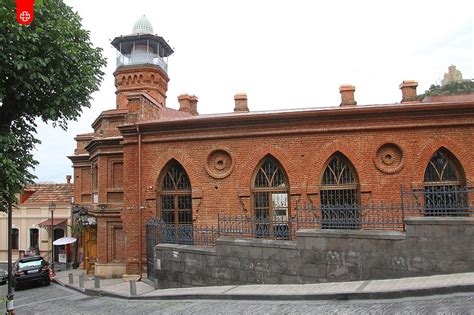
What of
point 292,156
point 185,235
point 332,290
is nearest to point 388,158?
point 292,156

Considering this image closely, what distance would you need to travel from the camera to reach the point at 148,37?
84.7 feet

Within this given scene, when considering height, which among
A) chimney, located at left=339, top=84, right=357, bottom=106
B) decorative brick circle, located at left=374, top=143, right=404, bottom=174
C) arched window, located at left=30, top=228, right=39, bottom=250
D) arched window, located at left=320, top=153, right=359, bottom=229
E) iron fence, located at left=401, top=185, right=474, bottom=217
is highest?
chimney, located at left=339, top=84, right=357, bottom=106

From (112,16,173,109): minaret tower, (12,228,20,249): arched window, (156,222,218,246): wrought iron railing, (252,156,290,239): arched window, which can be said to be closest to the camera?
(156,222,218,246): wrought iron railing

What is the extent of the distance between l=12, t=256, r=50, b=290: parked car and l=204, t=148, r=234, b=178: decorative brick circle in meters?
11.1

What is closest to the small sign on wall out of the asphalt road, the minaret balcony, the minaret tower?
the minaret tower

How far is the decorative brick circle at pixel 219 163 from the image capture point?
14055 millimetres

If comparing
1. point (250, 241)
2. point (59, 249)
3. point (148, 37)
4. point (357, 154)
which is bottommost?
point (59, 249)

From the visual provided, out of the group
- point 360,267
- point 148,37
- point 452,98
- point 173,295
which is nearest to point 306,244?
point 360,267

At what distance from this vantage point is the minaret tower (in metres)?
25.4

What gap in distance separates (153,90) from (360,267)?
1949cm

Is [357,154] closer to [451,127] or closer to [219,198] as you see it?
[451,127]

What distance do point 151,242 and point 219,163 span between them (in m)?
3.60

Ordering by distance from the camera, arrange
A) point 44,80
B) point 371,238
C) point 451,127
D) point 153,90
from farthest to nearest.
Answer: point 153,90, point 451,127, point 371,238, point 44,80

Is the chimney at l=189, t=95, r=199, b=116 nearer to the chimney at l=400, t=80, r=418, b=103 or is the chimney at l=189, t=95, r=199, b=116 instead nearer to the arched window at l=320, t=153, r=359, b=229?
the arched window at l=320, t=153, r=359, b=229
